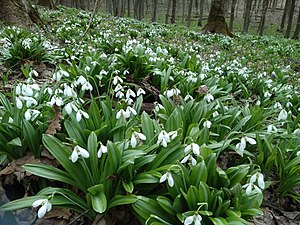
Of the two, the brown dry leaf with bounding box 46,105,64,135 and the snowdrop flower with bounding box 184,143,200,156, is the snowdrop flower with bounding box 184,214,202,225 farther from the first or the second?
the brown dry leaf with bounding box 46,105,64,135

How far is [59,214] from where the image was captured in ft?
6.74

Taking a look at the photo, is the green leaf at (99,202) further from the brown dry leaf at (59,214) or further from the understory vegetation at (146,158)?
the brown dry leaf at (59,214)

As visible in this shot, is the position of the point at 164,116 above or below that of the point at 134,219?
above

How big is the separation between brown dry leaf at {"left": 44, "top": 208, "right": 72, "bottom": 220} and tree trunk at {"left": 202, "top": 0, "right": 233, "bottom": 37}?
13915 millimetres

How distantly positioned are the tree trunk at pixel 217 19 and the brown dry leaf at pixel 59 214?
13.9 meters

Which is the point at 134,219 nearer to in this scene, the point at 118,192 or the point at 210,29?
the point at 118,192

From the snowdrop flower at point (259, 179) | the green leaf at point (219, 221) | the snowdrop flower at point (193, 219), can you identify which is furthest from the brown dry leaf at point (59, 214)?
the snowdrop flower at point (259, 179)

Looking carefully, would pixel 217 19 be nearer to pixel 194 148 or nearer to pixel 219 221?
pixel 194 148

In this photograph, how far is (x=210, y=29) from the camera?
14930 millimetres

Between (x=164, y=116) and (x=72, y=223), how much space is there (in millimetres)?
1341

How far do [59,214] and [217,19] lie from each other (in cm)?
1440

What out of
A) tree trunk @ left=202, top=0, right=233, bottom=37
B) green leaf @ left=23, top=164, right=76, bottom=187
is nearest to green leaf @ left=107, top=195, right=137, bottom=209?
green leaf @ left=23, top=164, right=76, bottom=187

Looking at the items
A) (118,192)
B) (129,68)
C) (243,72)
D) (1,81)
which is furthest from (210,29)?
(118,192)

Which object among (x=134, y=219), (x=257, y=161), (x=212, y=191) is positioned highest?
(x=212, y=191)
